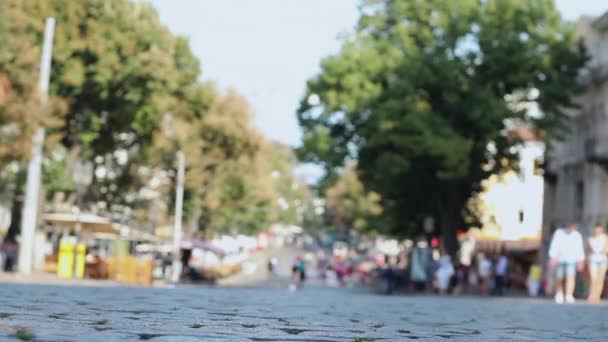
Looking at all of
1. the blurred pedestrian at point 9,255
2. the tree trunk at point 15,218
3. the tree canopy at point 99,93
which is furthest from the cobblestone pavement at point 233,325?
the tree trunk at point 15,218

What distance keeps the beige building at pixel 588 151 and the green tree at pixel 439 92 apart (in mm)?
2591

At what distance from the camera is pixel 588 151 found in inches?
2399

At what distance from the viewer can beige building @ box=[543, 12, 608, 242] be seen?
60531mm

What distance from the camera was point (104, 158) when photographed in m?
62.5

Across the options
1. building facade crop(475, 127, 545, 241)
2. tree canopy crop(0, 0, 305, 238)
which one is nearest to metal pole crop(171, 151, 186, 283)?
tree canopy crop(0, 0, 305, 238)

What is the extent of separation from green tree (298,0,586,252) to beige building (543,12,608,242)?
2591mm

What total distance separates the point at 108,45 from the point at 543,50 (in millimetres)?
18724

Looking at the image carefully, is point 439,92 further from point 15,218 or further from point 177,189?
point 177,189

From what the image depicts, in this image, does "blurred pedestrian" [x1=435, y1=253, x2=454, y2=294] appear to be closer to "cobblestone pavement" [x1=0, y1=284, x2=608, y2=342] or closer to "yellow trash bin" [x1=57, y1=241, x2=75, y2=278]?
"yellow trash bin" [x1=57, y1=241, x2=75, y2=278]

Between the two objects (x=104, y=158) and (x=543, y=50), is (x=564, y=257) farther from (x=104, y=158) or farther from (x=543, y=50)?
(x=104, y=158)

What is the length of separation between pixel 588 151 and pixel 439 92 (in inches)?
362

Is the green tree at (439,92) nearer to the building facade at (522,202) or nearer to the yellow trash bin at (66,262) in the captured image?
the yellow trash bin at (66,262)

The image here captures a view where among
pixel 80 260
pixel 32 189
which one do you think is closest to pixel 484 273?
pixel 80 260

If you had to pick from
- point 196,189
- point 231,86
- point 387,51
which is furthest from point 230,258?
point 387,51
